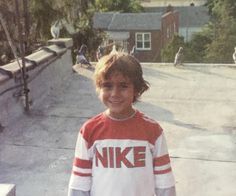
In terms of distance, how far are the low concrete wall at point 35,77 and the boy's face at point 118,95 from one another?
4272 mm

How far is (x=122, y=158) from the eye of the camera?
2.53m

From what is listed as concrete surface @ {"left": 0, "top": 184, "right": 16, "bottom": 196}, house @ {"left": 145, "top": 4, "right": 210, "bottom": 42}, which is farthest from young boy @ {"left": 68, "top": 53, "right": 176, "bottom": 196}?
house @ {"left": 145, "top": 4, "right": 210, "bottom": 42}

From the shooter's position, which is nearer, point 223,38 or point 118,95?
point 118,95

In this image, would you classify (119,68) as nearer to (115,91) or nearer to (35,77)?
(115,91)

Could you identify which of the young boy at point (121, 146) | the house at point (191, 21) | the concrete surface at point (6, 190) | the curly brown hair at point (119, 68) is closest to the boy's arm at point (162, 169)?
the young boy at point (121, 146)

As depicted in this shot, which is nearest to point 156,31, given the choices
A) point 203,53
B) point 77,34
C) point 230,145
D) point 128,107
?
point 203,53

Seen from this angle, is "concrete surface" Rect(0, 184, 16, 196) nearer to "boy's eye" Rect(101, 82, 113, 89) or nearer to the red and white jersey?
the red and white jersey

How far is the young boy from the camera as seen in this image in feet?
8.33

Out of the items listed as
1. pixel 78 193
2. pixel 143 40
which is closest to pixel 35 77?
pixel 78 193

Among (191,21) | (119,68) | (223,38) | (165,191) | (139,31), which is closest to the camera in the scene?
(119,68)

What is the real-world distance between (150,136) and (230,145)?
3700mm

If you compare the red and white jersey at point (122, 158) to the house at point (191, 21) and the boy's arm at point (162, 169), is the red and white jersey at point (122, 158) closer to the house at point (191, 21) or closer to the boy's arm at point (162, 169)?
the boy's arm at point (162, 169)

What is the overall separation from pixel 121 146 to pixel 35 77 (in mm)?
5615

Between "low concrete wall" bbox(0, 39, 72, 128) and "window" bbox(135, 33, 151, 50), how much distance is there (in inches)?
1188
